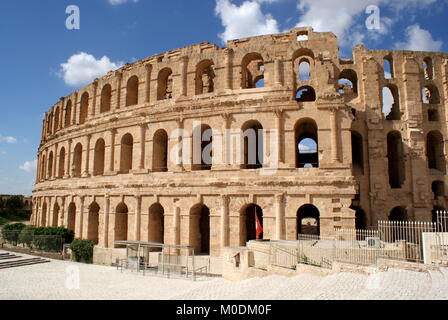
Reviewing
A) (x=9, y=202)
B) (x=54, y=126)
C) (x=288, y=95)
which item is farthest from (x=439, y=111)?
(x=9, y=202)

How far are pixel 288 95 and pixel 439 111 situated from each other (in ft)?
35.0

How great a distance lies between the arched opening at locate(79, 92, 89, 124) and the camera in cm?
2892

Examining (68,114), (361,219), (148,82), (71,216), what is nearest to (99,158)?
(71,216)

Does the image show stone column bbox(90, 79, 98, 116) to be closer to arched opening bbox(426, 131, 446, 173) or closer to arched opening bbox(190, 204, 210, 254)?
arched opening bbox(190, 204, 210, 254)

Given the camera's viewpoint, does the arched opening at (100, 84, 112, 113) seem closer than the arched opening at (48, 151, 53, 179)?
Yes

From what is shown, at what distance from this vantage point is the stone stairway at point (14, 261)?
20330 millimetres

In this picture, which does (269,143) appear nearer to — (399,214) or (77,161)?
(399,214)

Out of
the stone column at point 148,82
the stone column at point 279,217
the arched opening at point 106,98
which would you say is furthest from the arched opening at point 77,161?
the stone column at point 279,217

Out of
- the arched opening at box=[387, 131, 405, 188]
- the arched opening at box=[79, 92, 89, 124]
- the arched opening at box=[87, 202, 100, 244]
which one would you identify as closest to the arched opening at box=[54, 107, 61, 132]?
the arched opening at box=[79, 92, 89, 124]

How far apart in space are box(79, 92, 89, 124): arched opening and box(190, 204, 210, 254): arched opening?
14.1m

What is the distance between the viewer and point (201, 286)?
45.9 ft

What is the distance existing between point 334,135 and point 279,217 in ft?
18.3
